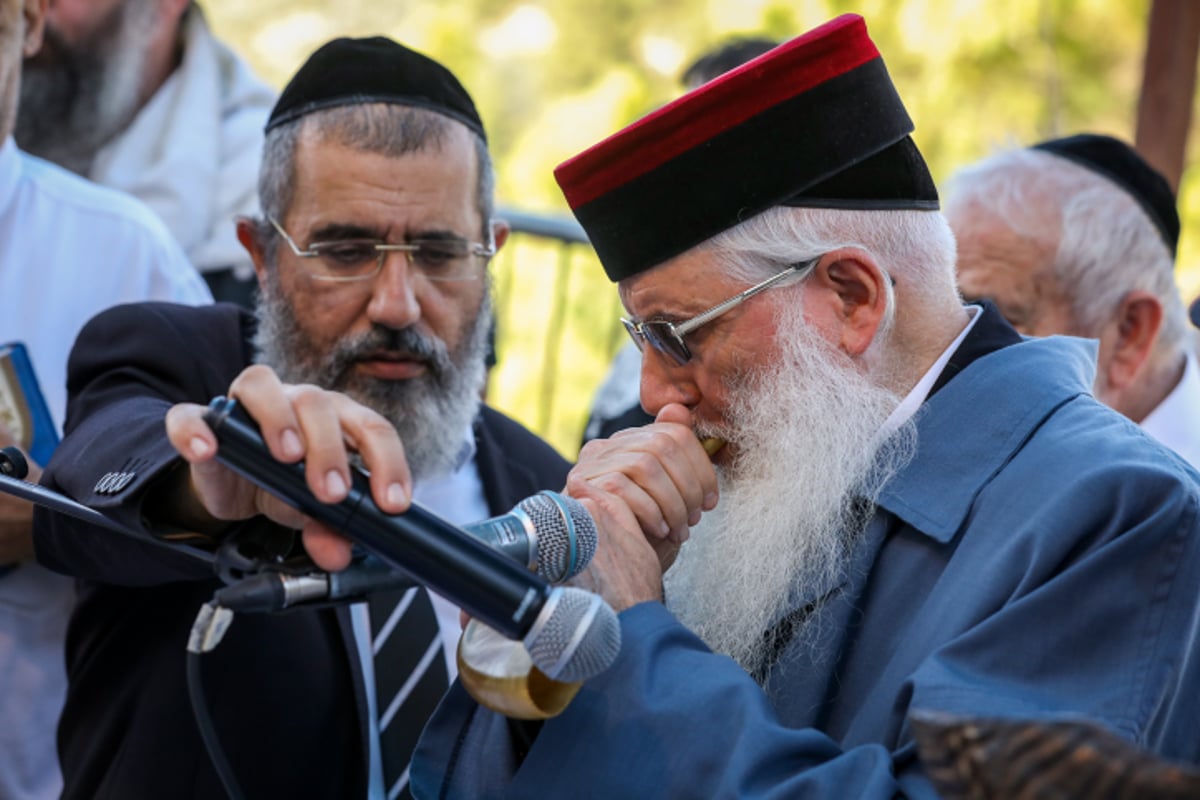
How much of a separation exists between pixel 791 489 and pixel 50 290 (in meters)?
2.28

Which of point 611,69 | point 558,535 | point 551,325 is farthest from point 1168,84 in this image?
point 611,69

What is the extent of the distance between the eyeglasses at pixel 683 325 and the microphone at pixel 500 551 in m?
0.76

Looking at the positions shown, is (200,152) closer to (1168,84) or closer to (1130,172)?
(1130,172)

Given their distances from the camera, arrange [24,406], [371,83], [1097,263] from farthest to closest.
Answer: [1097,263] < [371,83] < [24,406]

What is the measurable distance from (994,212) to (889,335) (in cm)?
215

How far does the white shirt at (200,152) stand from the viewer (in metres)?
4.98

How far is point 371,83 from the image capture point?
349 cm

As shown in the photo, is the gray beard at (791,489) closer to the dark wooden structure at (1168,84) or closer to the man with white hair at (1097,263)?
the man with white hair at (1097,263)

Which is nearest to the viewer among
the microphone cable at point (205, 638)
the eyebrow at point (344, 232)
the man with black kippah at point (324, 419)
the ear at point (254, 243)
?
the microphone cable at point (205, 638)

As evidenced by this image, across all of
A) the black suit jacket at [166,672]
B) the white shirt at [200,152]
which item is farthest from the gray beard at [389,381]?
the white shirt at [200,152]

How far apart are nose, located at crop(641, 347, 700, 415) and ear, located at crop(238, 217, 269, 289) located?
134 centimetres

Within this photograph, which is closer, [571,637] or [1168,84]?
[571,637]

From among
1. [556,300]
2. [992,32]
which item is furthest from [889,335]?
[992,32]

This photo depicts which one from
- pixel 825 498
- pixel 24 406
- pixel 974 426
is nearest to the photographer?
pixel 974 426
